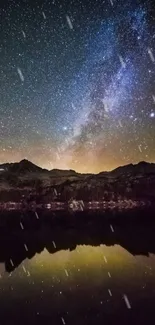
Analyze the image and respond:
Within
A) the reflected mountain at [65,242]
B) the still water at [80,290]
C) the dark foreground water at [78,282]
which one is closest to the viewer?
the still water at [80,290]

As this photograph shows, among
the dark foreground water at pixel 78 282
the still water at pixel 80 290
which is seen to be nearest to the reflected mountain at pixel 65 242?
the dark foreground water at pixel 78 282

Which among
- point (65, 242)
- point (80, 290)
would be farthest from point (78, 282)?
point (65, 242)

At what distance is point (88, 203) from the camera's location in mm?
183875

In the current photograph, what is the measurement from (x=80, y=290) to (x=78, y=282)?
Answer: 219cm

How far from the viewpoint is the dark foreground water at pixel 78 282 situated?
16.8 metres

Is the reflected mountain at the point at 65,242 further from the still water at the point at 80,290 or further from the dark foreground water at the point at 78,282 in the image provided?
the still water at the point at 80,290

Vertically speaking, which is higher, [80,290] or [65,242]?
[65,242]

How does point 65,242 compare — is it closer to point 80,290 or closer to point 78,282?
point 78,282

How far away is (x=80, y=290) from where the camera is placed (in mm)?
21438

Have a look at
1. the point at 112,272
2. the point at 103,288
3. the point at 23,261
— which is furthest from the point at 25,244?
the point at 103,288

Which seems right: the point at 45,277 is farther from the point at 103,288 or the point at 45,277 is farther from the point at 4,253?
the point at 4,253

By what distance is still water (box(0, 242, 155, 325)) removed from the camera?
16484 millimetres


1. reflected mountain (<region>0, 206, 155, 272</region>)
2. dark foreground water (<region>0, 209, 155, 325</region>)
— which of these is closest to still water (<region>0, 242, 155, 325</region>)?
dark foreground water (<region>0, 209, 155, 325</region>)

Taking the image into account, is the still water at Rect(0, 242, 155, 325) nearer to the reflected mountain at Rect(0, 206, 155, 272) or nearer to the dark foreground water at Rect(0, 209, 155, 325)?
the dark foreground water at Rect(0, 209, 155, 325)
